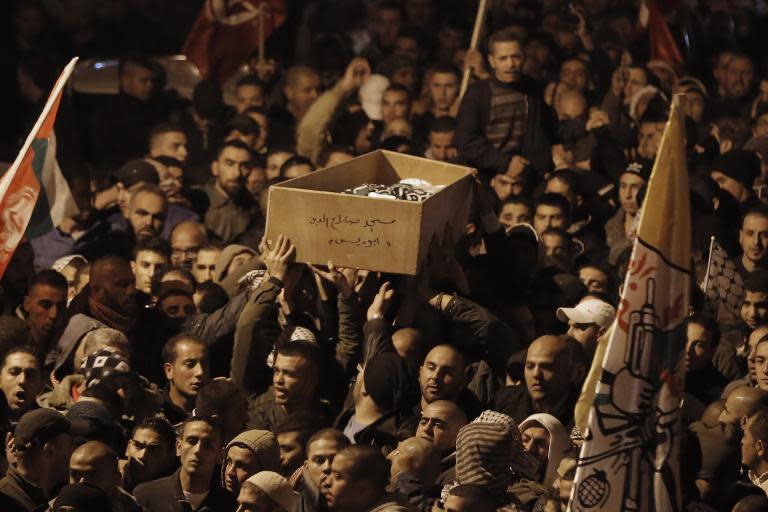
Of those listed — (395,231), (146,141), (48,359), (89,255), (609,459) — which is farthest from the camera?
(146,141)

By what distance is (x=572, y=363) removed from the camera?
28.7ft

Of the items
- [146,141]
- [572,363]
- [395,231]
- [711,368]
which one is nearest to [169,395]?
Result: [395,231]

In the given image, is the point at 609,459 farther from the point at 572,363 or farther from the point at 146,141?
the point at 146,141

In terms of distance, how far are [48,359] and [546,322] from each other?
2.68 meters

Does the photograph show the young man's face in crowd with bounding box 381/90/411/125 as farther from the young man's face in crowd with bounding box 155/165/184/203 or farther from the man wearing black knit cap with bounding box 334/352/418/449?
the man wearing black knit cap with bounding box 334/352/418/449

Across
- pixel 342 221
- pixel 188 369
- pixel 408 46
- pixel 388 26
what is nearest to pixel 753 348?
pixel 342 221

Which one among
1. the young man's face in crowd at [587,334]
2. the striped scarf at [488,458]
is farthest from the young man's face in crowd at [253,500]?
the young man's face in crowd at [587,334]

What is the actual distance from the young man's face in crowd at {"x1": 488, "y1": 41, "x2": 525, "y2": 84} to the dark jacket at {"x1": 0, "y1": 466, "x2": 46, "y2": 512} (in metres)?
5.54

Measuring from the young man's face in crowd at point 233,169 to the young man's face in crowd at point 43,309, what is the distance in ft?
8.65

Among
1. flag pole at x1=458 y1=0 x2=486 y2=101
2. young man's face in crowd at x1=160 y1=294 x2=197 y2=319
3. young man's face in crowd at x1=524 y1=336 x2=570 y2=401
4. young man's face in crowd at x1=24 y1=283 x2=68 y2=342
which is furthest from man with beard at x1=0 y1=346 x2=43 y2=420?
flag pole at x1=458 y1=0 x2=486 y2=101

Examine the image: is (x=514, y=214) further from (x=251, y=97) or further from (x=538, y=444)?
(x=251, y=97)

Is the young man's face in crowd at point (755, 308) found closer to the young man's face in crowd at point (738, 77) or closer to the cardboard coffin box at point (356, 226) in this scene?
the cardboard coffin box at point (356, 226)

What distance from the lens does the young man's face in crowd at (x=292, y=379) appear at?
8.76 metres

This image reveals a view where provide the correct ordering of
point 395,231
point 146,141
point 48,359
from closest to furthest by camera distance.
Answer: point 395,231, point 48,359, point 146,141
